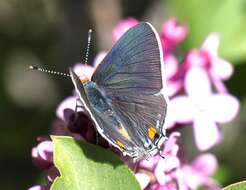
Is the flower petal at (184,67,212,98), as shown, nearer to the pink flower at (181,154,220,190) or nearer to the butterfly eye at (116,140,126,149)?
the pink flower at (181,154,220,190)

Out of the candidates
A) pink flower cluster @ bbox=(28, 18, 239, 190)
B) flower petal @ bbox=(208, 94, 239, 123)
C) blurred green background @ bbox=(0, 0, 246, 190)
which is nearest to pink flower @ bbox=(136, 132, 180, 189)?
pink flower cluster @ bbox=(28, 18, 239, 190)

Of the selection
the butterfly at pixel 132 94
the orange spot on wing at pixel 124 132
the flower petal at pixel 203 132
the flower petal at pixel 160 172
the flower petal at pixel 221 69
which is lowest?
the flower petal at pixel 203 132

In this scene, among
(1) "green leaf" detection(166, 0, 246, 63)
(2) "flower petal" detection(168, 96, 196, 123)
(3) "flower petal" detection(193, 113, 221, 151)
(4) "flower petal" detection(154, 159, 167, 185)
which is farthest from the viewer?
(1) "green leaf" detection(166, 0, 246, 63)

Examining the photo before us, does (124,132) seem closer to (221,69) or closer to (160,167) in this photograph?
(160,167)

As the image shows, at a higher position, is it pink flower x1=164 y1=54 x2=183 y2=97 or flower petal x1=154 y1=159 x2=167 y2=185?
pink flower x1=164 y1=54 x2=183 y2=97

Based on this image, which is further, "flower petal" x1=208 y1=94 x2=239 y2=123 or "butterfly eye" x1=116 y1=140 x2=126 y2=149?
"flower petal" x1=208 y1=94 x2=239 y2=123

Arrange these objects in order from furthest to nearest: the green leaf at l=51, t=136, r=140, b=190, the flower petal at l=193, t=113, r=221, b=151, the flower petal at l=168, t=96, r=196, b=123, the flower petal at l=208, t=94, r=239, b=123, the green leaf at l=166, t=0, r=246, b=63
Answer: the green leaf at l=166, t=0, r=246, b=63
the flower petal at l=208, t=94, r=239, b=123
the flower petal at l=193, t=113, r=221, b=151
the flower petal at l=168, t=96, r=196, b=123
the green leaf at l=51, t=136, r=140, b=190

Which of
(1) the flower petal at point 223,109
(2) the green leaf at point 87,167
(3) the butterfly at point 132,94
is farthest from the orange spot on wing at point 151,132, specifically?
(1) the flower petal at point 223,109

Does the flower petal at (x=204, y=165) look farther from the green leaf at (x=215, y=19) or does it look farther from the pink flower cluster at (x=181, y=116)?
the green leaf at (x=215, y=19)
